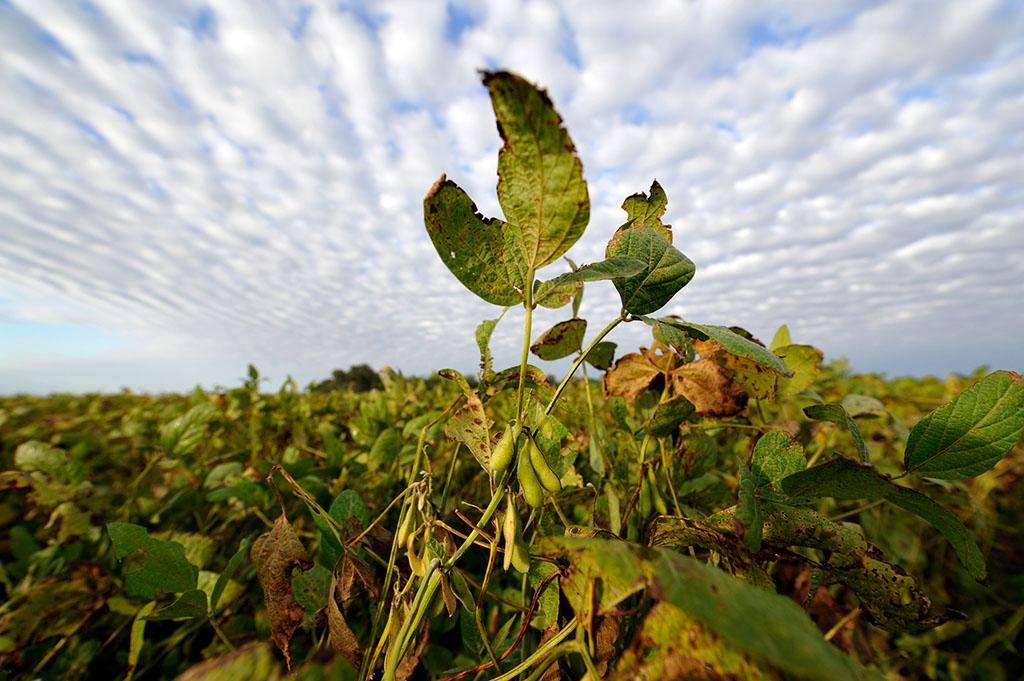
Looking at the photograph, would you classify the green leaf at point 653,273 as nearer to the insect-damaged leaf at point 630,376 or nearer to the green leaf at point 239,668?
the insect-damaged leaf at point 630,376

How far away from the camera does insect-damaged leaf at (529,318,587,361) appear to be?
71cm

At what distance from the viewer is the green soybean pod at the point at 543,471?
43cm

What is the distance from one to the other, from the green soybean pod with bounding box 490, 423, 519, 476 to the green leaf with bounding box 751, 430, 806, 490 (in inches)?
14.2

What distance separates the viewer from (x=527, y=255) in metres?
0.47

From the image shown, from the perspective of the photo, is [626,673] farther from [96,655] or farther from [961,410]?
[96,655]

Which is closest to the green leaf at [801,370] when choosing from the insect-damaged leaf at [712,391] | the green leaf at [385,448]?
the insect-damaged leaf at [712,391]

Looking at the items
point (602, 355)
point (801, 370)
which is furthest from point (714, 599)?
point (801, 370)

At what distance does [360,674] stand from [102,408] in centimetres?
369

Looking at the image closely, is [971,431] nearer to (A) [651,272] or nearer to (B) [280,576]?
(A) [651,272]

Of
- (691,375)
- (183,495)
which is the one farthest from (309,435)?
(691,375)

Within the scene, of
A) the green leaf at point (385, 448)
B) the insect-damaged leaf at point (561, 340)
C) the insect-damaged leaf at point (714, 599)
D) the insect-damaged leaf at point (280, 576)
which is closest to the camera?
the insect-damaged leaf at point (714, 599)

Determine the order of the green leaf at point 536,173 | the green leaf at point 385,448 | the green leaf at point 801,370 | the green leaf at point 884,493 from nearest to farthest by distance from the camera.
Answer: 1. the green leaf at point 536,173
2. the green leaf at point 884,493
3. the green leaf at point 801,370
4. the green leaf at point 385,448

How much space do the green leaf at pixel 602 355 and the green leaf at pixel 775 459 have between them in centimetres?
32

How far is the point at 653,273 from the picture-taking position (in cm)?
51
